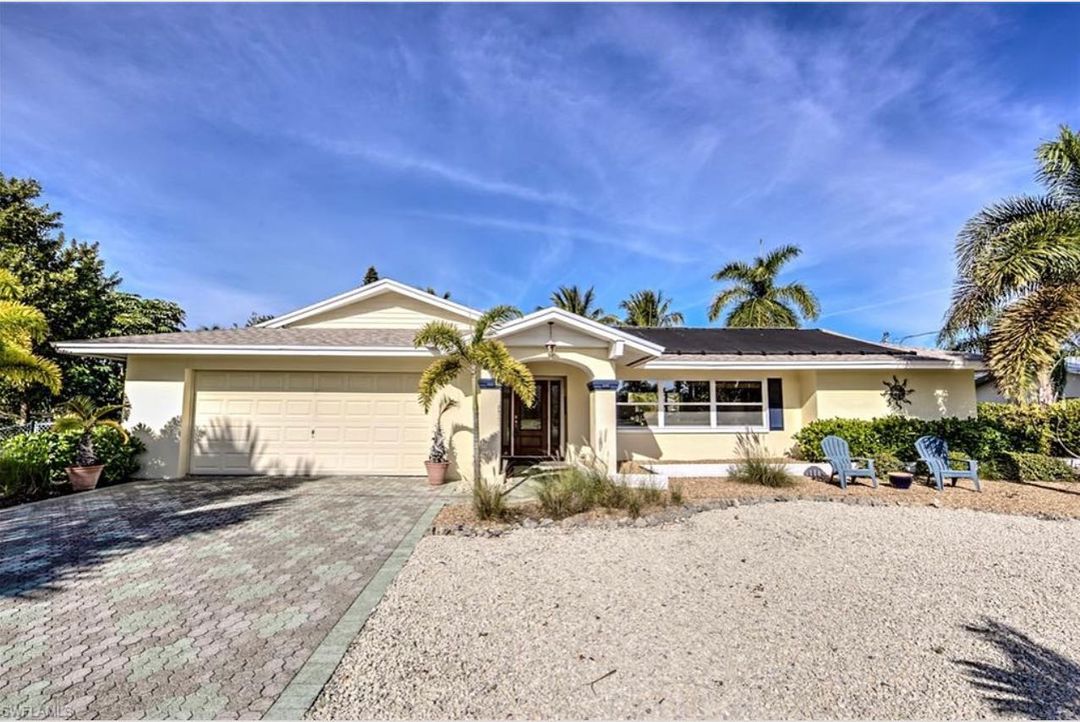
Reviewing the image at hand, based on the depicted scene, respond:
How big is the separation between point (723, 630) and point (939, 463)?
899cm

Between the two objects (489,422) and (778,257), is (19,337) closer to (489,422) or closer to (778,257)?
(489,422)

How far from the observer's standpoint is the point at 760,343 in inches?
614

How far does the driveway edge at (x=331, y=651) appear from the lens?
3.01 m

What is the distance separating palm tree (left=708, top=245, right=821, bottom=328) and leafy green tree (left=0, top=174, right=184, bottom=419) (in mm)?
25956

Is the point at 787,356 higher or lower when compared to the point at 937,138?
lower

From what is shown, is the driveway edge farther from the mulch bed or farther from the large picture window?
the large picture window

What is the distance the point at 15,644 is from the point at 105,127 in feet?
35.2

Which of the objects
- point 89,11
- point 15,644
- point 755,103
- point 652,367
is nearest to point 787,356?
point 652,367

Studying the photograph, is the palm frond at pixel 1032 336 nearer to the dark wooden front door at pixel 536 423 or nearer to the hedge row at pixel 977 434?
the hedge row at pixel 977 434

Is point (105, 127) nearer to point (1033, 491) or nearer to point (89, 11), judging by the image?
point (89, 11)

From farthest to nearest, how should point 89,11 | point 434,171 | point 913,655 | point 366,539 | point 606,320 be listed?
point 606,320 < point 434,171 < point 89,11 < point 366,539 < point 913,655

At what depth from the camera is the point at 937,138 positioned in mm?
10789

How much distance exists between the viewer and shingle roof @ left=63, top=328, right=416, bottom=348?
37.1 ft

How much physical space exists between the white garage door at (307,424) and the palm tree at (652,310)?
2080 cm
